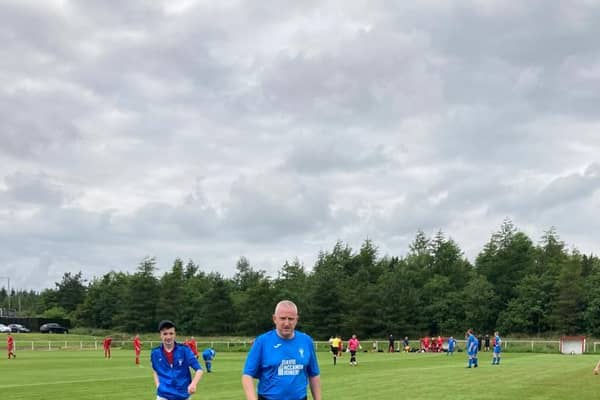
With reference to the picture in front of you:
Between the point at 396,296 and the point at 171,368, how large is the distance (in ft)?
297

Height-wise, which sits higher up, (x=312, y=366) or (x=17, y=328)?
(x=312, y=366)

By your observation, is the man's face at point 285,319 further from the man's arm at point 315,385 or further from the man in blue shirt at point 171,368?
the man in blue shirt at point 171,368

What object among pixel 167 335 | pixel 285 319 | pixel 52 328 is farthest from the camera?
pixel 52 328

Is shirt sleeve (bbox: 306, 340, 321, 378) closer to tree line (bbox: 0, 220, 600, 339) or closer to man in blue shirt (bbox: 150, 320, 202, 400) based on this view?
man in blue shirt (bbox: 150, 320, 202, 400)

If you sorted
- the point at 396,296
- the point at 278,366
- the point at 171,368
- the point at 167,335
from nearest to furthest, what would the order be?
1. the point at 278,366
2. the point at 167,335
3. the point at 171,368
4. the point at 396,296

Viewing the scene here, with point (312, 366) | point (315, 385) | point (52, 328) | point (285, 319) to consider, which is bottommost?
point (52, 328)

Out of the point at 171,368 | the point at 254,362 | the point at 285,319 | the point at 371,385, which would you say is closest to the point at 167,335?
the point at 171,368

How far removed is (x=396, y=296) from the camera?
323 ft

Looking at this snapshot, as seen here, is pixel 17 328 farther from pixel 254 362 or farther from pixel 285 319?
pixel 285 319

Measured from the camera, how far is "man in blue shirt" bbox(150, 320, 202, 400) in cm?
983

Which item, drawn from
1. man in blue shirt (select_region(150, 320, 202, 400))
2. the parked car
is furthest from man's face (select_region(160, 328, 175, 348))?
the parked car

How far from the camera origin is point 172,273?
456ft

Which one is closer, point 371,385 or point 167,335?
point 167,335

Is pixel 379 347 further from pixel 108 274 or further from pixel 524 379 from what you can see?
pixel 108 274
